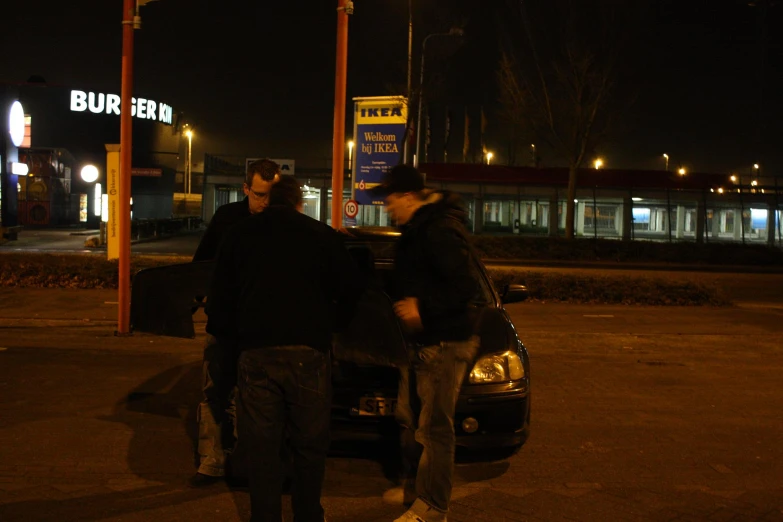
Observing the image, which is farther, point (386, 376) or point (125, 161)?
point (125, 161)

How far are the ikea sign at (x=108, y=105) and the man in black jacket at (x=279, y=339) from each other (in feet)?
174

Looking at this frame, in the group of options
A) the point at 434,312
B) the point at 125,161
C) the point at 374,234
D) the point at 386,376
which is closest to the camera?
the point at 434,312

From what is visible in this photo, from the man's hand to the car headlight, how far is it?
101cm

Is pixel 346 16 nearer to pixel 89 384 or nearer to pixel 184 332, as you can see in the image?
pixel 89 384

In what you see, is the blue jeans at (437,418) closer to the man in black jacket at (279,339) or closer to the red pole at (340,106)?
the man in black jacket at (279,339)

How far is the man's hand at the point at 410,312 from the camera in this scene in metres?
4.23

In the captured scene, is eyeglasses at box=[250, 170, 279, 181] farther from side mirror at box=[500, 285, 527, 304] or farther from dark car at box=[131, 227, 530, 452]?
side mirror at box=[500, 285, 527, 304]

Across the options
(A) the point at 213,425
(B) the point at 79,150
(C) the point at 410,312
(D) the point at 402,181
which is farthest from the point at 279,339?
(B) the point at 79,150

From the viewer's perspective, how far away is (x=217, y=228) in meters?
5.40

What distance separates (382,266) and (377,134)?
1340 cm

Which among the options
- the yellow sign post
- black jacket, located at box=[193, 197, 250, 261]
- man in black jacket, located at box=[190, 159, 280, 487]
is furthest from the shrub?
man in black jacket, located at box=[190, 159, 280, 487]

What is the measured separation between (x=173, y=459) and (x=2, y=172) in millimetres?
30967

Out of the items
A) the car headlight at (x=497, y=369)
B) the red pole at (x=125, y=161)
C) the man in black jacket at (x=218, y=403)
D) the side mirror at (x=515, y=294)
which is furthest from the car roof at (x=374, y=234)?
the red pole at (x=125, y=161)

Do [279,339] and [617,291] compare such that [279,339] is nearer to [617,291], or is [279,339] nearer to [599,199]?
[617,291]
